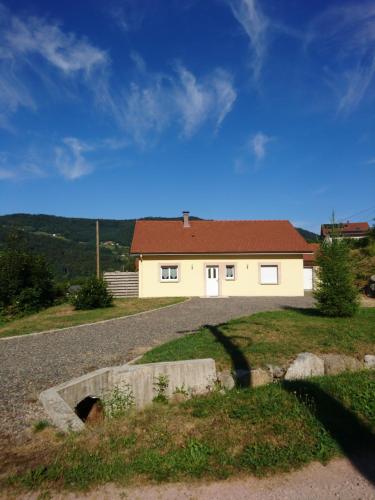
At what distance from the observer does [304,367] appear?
6727 millimetres

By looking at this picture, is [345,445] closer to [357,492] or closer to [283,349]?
[357,492]

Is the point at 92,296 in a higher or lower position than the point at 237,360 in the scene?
higher

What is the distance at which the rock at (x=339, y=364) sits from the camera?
7.01m

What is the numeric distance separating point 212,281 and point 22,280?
1073 centimetres

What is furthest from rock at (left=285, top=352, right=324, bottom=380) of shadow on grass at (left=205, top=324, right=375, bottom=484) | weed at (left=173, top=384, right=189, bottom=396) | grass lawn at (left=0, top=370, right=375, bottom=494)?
weed at (left=173, top=384, right=189, bottom=396)

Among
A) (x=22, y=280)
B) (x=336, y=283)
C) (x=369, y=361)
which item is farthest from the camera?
(x=22, y=280)

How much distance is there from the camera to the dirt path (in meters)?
3.17

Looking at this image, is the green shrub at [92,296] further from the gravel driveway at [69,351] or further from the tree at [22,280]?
the gravel driveway at [69,351]

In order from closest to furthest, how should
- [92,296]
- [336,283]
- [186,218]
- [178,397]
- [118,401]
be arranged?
[118,401], [178,397], [336,283], [92,296], [186,218]

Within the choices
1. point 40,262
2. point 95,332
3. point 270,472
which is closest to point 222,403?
point 270,472

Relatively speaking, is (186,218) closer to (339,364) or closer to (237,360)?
(237,360)

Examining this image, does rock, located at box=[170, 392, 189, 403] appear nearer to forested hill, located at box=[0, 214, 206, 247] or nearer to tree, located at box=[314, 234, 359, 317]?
tree, located at box=[314, 234, 359, 317]

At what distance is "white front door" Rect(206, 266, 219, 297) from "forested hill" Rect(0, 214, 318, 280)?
584 inches

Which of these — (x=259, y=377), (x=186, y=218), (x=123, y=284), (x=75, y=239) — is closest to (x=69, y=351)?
(x=259, y=377)
